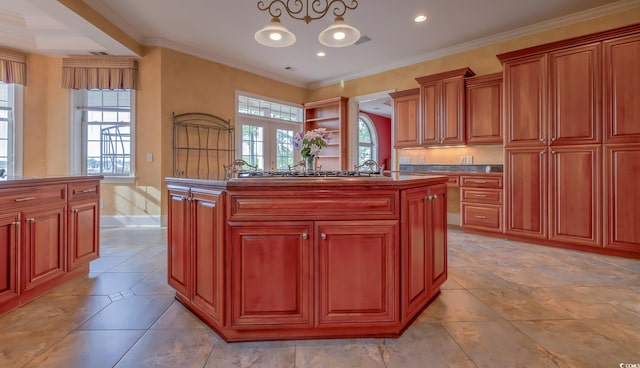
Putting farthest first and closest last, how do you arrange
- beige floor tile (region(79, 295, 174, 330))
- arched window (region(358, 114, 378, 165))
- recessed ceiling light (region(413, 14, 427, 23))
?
arched window (region(358, 114, 378, 165)) → recessed ceiling light (region(413, 14, 427, 23)) → beige floor tile (region(79, 295, 174, 330))

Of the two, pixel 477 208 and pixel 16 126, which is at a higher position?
pixel 16 126

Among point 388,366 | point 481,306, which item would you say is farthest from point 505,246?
point 388,366

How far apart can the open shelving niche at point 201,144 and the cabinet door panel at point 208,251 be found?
313 cm

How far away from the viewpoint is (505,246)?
3.67 meters

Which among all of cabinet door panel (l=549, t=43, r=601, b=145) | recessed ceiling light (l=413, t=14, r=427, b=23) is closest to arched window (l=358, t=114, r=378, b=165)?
recessed ceiling light (l=413, t=14, r=427, b=23)

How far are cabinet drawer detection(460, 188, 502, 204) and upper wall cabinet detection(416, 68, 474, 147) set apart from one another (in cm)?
76

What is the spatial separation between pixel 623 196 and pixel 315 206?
11.9ft

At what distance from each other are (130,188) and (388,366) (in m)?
4.91

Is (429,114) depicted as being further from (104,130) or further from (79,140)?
(79,140)

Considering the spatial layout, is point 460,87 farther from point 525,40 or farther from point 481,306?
point 481,306

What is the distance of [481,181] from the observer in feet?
13.9

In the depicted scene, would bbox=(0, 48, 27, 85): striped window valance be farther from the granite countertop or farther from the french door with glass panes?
the granite countertop

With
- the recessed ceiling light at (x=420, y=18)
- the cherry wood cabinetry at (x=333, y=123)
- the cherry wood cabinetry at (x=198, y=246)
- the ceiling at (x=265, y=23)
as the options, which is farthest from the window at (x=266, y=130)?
the cherry wood cabinetry at (x=198, y=246)

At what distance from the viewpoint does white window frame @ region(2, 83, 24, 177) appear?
4.62m
